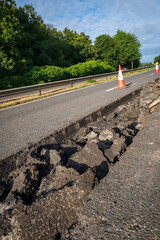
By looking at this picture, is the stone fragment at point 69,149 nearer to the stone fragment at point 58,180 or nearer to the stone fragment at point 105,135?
the stone fragment at point 105,135

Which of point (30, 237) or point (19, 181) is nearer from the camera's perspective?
point (30, 237)

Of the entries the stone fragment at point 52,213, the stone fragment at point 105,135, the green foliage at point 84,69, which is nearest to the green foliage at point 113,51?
the green foliage at point 84,69

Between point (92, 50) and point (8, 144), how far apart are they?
38.8m

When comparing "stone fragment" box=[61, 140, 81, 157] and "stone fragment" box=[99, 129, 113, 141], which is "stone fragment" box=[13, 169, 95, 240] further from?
"stone fragment" box=[99, 129, 113, 141]

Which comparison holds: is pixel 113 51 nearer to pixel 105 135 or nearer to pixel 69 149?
pixel 105 135

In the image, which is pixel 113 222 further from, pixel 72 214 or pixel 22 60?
pixel 22 60

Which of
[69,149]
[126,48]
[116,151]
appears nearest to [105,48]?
[126,48]

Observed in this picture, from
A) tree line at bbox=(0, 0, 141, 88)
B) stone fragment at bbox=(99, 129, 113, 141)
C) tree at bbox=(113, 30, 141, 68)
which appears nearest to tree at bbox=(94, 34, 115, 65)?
tree line at bbox=(0, 0, 141, 88)

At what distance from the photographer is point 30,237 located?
3.86ft

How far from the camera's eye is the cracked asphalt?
1127 millimetres

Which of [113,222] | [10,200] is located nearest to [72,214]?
[113,222]

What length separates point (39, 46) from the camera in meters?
26.3

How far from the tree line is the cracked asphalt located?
17.6 meters

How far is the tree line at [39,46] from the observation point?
18.6 metres
